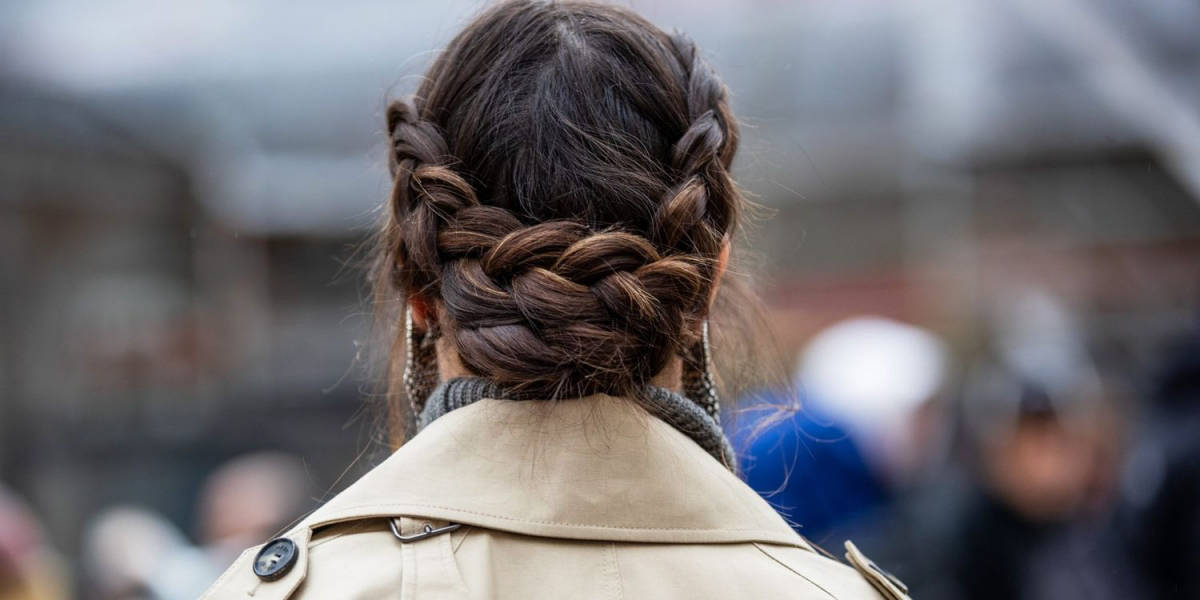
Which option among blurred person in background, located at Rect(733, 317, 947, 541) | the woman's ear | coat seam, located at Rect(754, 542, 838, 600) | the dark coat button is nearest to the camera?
the dark coat button

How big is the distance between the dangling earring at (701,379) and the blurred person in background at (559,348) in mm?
63

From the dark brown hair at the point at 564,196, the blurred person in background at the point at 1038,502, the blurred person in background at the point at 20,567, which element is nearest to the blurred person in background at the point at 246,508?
the blurred person in background at the point at 20,567

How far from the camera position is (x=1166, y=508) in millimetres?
3205

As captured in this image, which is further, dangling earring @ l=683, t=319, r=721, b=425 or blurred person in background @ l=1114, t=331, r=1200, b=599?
blurred person in background @ l=1114, t=331, r=1200, b=599

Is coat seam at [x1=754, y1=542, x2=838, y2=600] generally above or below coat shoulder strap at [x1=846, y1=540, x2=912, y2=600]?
above

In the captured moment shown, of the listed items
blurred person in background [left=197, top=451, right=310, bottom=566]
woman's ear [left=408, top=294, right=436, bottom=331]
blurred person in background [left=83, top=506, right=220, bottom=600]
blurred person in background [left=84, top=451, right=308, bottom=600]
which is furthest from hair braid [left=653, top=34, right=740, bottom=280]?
Answer: blurred person in background [left=197, top=451, right=310, bottom=566]

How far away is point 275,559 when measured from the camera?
1038 millimetres

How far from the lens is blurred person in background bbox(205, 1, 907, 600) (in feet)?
3.46

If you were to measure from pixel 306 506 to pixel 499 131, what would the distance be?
3.74 m

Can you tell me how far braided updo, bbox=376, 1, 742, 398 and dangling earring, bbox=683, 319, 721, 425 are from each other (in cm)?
13

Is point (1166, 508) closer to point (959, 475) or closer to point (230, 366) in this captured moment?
point (959, 475)

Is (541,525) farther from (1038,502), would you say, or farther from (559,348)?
(1038,502)

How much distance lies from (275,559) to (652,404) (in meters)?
0.41

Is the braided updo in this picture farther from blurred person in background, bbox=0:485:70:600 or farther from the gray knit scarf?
blurred person in background, bbox=0:485:70:600
